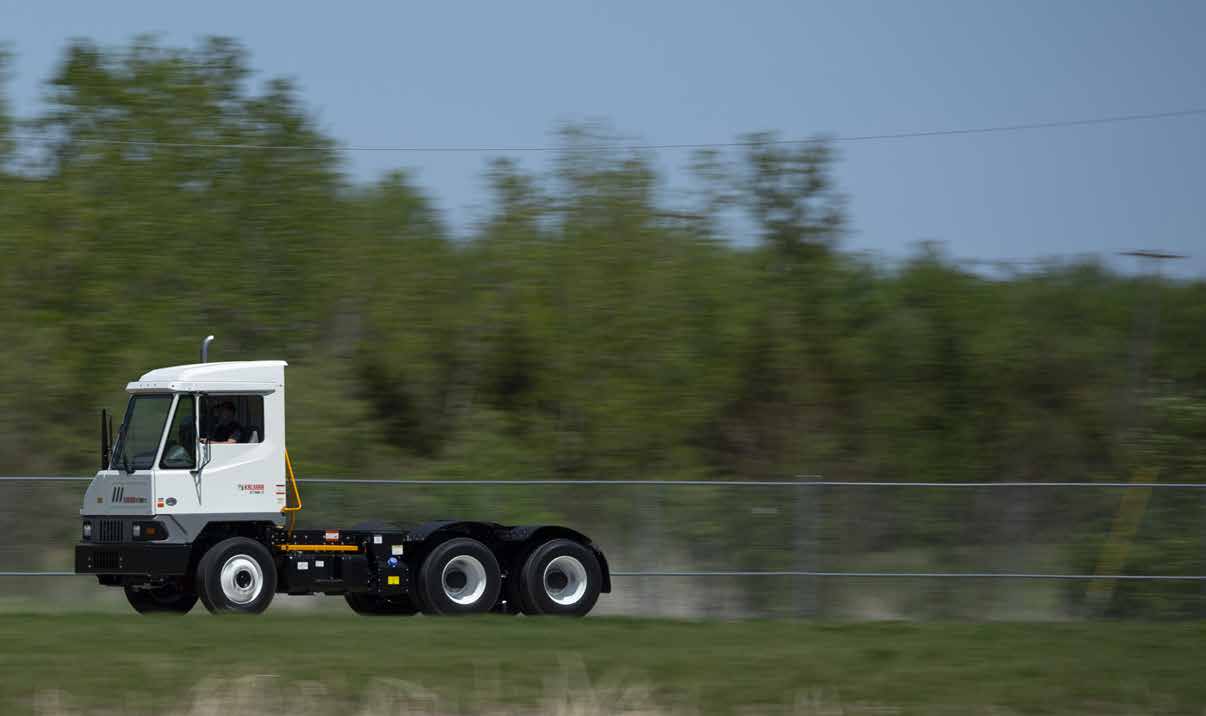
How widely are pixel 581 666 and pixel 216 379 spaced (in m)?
5.87

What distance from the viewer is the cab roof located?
54.1 ft

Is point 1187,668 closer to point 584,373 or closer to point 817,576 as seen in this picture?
point 817,576

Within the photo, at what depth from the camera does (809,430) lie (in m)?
29.4

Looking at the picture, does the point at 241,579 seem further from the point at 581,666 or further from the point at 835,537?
the point at 835,537

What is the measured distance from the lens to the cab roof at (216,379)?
1648cm

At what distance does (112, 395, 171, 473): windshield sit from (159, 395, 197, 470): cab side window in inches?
4.2

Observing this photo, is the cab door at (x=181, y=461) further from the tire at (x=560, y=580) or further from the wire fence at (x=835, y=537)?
the tire at (x=560, y=580)

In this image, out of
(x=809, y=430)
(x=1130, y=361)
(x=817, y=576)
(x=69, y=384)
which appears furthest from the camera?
(x=1130, y=361)

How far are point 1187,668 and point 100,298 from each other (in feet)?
67.0

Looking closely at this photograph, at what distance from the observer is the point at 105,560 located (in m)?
16.3

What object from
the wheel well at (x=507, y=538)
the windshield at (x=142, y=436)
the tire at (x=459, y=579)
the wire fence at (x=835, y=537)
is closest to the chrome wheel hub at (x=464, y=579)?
the tire at (x=459, y=579)

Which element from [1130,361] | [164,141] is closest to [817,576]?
[1130,361]

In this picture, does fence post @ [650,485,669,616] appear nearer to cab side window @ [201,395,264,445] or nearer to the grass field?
the grass field

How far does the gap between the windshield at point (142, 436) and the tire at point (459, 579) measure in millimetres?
3069
